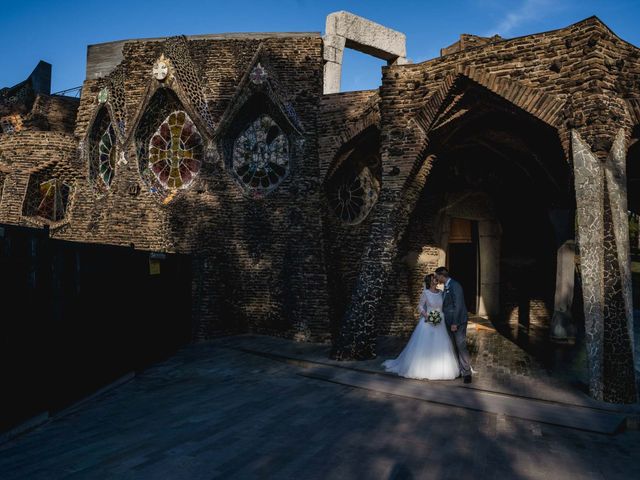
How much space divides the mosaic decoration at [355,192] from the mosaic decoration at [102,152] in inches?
256

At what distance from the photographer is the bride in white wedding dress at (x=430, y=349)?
7090 millimetres

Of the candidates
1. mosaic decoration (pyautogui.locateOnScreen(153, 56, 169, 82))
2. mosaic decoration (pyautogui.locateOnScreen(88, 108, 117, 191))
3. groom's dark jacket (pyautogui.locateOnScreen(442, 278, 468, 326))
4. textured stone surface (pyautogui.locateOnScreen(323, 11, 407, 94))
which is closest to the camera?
groom's dark jacket (pyautogui.locateOnScreen(442, 278, 468, 326))

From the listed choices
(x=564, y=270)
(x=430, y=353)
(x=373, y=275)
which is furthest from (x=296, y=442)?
(x=564, y=270)

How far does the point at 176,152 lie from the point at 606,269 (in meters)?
10.0

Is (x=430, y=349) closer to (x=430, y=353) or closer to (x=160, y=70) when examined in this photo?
(x=430, y=353)

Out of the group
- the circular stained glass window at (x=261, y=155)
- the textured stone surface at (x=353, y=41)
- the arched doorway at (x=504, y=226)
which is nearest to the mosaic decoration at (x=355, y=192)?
the arched doorway at (x=504, y=226)

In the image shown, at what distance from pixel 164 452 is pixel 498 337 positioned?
27.1 ft

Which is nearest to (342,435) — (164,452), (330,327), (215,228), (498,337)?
(164,452)

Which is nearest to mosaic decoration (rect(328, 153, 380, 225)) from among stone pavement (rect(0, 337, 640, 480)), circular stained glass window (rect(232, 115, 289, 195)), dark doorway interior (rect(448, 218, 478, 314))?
circular stained glass window (rect(232, 115, 289, 195))

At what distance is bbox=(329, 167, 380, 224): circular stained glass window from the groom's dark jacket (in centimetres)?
479

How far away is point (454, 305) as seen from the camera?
7.03 metres

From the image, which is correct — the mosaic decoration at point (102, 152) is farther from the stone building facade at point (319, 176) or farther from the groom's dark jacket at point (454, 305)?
the groom's dark jacket at point (454, 305)

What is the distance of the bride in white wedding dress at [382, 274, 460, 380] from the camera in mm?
7090

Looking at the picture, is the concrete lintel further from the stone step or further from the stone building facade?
the stone step
